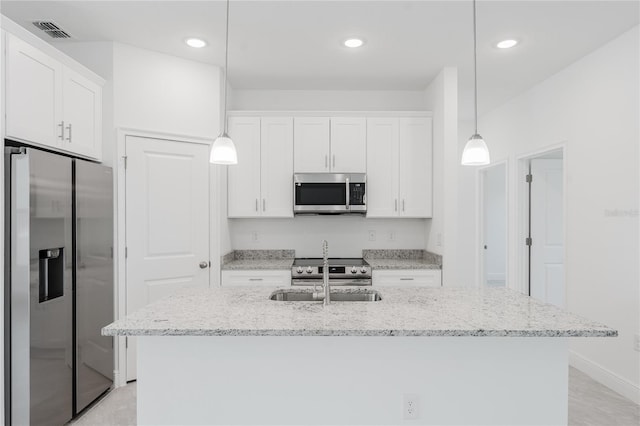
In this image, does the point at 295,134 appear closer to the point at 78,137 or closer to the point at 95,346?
the point at 78,137

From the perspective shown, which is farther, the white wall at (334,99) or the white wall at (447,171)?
the white wall at (334,99)

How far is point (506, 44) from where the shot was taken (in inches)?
124

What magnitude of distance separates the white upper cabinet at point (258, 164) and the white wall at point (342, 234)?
18.9 inches

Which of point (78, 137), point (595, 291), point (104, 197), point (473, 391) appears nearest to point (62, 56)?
point (78, 137)

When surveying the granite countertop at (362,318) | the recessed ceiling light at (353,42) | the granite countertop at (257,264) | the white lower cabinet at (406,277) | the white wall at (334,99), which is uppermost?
the recessed ceiling light at (353,42)

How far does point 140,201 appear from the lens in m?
3.22

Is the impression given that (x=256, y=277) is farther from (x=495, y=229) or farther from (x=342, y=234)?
(x=495, y=229)

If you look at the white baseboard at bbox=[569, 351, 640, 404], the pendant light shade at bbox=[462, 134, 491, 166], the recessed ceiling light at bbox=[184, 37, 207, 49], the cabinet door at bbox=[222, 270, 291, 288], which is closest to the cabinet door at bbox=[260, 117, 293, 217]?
the cabinet door at bbox=[222, 270, 291, 288]

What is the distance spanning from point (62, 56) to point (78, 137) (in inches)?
21.0

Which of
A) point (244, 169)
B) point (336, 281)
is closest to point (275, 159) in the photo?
point (244, 169)

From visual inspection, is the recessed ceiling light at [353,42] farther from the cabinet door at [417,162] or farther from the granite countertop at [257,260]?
the granite countertop at [257,260]

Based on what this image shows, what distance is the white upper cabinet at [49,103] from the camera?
221 cm

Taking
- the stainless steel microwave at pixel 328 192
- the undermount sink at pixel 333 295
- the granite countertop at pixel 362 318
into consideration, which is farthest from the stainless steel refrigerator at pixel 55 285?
the stainless steel microwave at pixel 328 192

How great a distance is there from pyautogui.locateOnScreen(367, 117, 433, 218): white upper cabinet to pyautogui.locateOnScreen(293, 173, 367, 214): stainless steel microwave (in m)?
0.17
